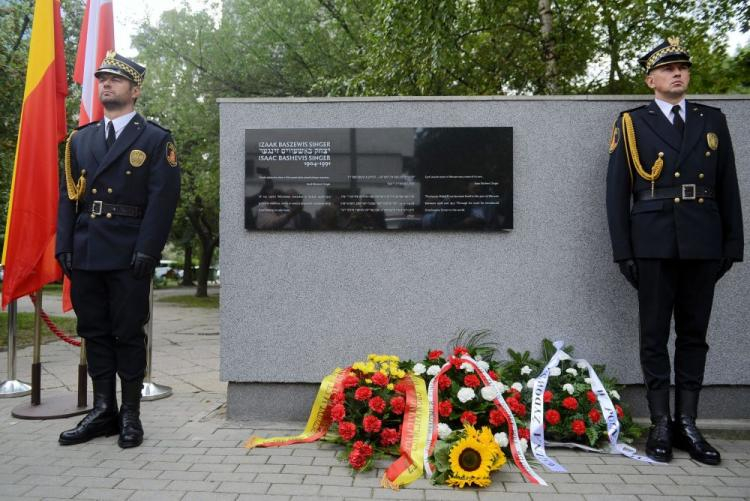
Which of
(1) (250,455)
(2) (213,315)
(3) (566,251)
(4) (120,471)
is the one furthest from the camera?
(2) (213,315)

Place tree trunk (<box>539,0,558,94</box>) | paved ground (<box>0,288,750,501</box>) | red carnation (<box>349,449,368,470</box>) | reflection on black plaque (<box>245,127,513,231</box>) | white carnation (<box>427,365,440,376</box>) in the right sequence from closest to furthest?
1. paved ground (<box>0,288,750,501</box>)
2. red carnation (<box>349,449,368,470</box>)
3. white carnation (<box>427,365,440,376</box>)
4. reflection on black plaque (<box>245,127,513,231</box>)
5. tree trunk (<box>539,0,558,94</box>)

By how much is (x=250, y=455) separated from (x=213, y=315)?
11.3 metres

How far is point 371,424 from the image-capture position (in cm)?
319

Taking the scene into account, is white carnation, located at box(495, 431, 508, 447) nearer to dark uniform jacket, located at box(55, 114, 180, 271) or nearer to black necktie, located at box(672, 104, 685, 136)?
black necktie, located at box(672, 104, 685, 136)

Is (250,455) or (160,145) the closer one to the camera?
(250,455)

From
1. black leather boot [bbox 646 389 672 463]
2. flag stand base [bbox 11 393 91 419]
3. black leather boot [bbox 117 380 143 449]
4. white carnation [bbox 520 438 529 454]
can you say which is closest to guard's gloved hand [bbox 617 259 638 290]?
black leather boot [bbox 646 389 672 463]

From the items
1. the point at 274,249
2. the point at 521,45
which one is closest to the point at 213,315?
the point at 521,45

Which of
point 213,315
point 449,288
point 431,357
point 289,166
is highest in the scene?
point 289,166

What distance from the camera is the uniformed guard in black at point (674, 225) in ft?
10.5

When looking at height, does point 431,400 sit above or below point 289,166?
below

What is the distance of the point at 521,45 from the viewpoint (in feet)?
36.5

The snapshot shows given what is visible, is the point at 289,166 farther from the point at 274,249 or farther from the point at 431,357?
the point at 431,357

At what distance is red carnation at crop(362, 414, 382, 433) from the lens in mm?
3182

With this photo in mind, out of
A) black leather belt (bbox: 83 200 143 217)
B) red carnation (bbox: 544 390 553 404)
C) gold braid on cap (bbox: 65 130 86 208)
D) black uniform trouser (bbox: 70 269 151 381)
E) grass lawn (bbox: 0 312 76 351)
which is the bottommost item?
grass lawn (bbox: 0 312 76 351)
